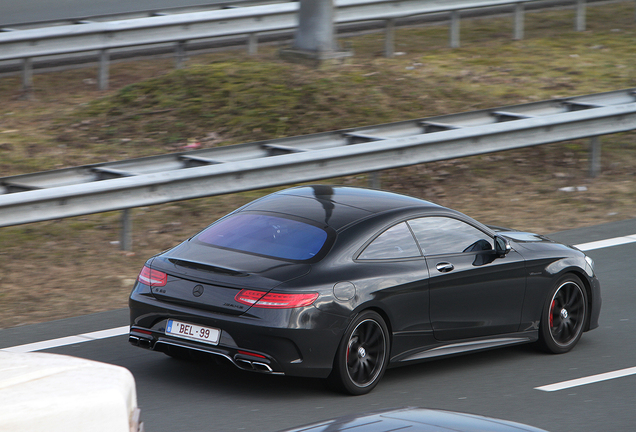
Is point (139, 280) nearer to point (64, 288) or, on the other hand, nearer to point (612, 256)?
point (64, 288)

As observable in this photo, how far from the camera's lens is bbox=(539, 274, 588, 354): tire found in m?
8.38

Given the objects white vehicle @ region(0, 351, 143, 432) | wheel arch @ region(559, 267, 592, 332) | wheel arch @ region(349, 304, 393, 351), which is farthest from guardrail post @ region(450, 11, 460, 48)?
white vehicle @ region(0, 351, 143, 432)

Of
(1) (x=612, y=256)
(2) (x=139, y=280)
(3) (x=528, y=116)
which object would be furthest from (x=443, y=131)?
(2) (x=139, y=280)

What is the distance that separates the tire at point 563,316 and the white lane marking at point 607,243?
8.94ft

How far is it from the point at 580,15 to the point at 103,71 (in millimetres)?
9606

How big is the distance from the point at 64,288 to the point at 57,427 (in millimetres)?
5927

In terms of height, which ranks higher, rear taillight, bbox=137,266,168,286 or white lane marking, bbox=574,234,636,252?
rear taillight, bbox=137,266,168,286

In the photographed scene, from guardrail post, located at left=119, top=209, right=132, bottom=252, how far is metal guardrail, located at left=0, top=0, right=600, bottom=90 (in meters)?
5.26

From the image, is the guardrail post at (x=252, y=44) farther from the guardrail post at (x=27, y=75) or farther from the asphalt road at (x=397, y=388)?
the asphalt road at (x=397, y=388)

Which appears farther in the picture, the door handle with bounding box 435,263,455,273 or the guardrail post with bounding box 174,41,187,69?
the guardrail post with bounding box 174,41,187,69

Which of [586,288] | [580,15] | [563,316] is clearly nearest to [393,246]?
[563,316]

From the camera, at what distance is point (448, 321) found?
25.2 ft

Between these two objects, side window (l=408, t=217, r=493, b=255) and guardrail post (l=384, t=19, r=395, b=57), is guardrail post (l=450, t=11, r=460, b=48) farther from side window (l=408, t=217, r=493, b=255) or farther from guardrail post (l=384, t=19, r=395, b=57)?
side window (l=408, t=217, r=493, b=255)

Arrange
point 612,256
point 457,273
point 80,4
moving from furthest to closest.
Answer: point 80,4 → point 612,256 → point 457,273
